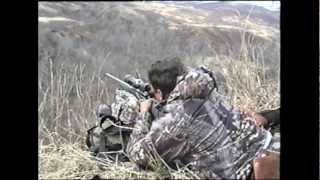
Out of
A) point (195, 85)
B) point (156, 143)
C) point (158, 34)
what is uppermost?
point (158, 34)

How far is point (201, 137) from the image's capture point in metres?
2.10

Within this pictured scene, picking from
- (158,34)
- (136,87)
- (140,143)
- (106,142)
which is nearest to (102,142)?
(106,142)

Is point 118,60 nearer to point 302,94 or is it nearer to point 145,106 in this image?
point 145,106

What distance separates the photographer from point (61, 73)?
2.11 m

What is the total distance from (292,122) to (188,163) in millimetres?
555

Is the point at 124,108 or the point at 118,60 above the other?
the point at 118,60

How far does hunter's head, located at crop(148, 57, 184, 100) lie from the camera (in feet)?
7.09

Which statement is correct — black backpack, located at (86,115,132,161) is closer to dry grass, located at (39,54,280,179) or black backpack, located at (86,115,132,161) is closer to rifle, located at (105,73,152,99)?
dry grass, located at (39,54,280,179)

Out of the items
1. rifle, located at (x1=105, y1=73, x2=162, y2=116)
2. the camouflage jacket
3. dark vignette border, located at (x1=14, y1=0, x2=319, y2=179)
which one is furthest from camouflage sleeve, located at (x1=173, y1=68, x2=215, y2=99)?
dark vignette border, located at (x1=14, y1=0, x2=319, y2=179)

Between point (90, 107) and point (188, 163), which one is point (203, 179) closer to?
point (188, 163)

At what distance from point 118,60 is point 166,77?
0.72ft

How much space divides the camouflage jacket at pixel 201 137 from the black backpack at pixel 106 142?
0.03 meters

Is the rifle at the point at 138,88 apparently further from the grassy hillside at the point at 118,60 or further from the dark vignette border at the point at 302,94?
the dark vignette border at the point at 302,94
